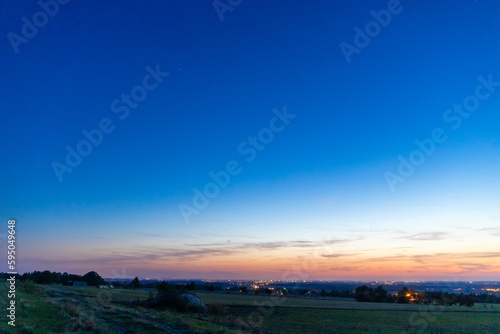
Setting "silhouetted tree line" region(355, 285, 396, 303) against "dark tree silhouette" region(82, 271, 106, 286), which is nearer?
"silhouetted tree line" region(355, 285, 396, 303)

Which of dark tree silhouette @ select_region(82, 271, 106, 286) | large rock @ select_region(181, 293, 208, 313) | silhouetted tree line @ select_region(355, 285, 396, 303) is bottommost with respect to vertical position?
silhouetted tree line @ select_region(355, 285, 396, 303)

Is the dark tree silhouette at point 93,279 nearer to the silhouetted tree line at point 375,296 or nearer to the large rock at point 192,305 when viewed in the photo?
the silhouetted tree line at point 375,296

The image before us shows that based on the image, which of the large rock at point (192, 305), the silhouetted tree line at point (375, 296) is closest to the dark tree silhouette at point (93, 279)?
the silhouetted tree line at point (375, 296)

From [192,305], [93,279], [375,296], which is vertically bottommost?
[375,296]

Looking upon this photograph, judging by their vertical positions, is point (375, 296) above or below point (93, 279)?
below

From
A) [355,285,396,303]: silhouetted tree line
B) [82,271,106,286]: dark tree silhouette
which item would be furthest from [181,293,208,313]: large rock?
[82,271,106,286]: dark tree silhouette

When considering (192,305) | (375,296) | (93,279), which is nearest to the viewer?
(192,305)

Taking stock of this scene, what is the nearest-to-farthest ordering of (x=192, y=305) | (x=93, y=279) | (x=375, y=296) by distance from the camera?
1. (x=192, y=305)
2. (x=375, y=296)
3. (x=93, y=279)

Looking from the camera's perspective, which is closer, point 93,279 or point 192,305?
point 192,305

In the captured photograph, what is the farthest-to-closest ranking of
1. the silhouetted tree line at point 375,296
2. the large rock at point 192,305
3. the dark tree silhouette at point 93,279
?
1. the dark tree silhouette at point 93,279
2. the silhouetted tree line at point 375,296
3. the large rock at point 192,305

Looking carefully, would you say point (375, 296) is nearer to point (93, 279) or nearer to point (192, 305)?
point (192, 305)

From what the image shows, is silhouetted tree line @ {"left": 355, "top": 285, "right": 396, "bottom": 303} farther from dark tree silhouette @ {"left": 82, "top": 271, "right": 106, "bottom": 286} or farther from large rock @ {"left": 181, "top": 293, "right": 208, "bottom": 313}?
dark tree silhouette @ {"left": 82, "top": 271, "right": 106, "bottom": 286}

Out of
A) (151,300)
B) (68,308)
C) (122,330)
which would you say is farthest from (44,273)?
(122,330)

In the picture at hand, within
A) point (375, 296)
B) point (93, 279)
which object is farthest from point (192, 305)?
point (93, 279)
